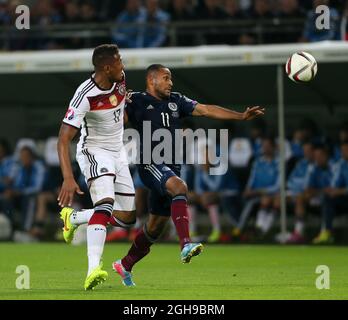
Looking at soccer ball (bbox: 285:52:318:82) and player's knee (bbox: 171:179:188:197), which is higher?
soccer ball (bbox: 285:52:318:82)

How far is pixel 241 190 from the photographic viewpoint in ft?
63.1

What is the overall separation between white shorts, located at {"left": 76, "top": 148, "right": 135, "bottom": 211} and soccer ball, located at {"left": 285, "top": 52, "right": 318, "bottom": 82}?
215cm

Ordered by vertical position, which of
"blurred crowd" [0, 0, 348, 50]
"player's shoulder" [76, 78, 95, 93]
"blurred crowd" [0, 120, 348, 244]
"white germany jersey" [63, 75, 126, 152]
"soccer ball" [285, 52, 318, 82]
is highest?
"blurred crowd" [0, 0, 348, 50]

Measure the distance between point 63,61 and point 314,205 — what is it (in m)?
4.91

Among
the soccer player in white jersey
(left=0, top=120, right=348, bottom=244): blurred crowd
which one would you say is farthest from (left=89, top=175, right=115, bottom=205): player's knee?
(left=0, top=120, right=348, bottom=244): blurred crowd

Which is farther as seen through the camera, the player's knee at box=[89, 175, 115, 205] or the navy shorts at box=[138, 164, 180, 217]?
the navy shorts at box=[138, 164, 180, 217]

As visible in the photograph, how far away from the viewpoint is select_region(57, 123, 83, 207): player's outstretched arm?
923 centimetres

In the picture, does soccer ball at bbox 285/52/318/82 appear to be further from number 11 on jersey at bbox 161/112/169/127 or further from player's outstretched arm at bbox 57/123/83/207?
player's outstretched arm at bbox 57/123/83/207

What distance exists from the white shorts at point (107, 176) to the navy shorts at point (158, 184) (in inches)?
7.8

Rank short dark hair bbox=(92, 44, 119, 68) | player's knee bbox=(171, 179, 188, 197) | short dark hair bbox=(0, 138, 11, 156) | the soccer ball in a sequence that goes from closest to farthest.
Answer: short dark hair bbox=(92, 44, 119, 68) → player's knee bbox=(171, 179, 188, 197) → the soccer ball → short dark hair bbox=(0, 138, 11, 156)

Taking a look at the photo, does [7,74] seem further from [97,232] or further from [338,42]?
[97,232]

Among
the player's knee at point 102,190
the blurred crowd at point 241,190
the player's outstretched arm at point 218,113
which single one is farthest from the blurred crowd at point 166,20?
the player's knee at point 102,190

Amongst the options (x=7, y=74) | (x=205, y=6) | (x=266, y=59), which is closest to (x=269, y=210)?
(x=266, y=59)

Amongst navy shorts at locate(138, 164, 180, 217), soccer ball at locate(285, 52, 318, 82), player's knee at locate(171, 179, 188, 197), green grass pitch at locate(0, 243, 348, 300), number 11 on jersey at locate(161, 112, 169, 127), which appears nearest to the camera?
green grass pitch at locate(0, 243, 348, 300)
